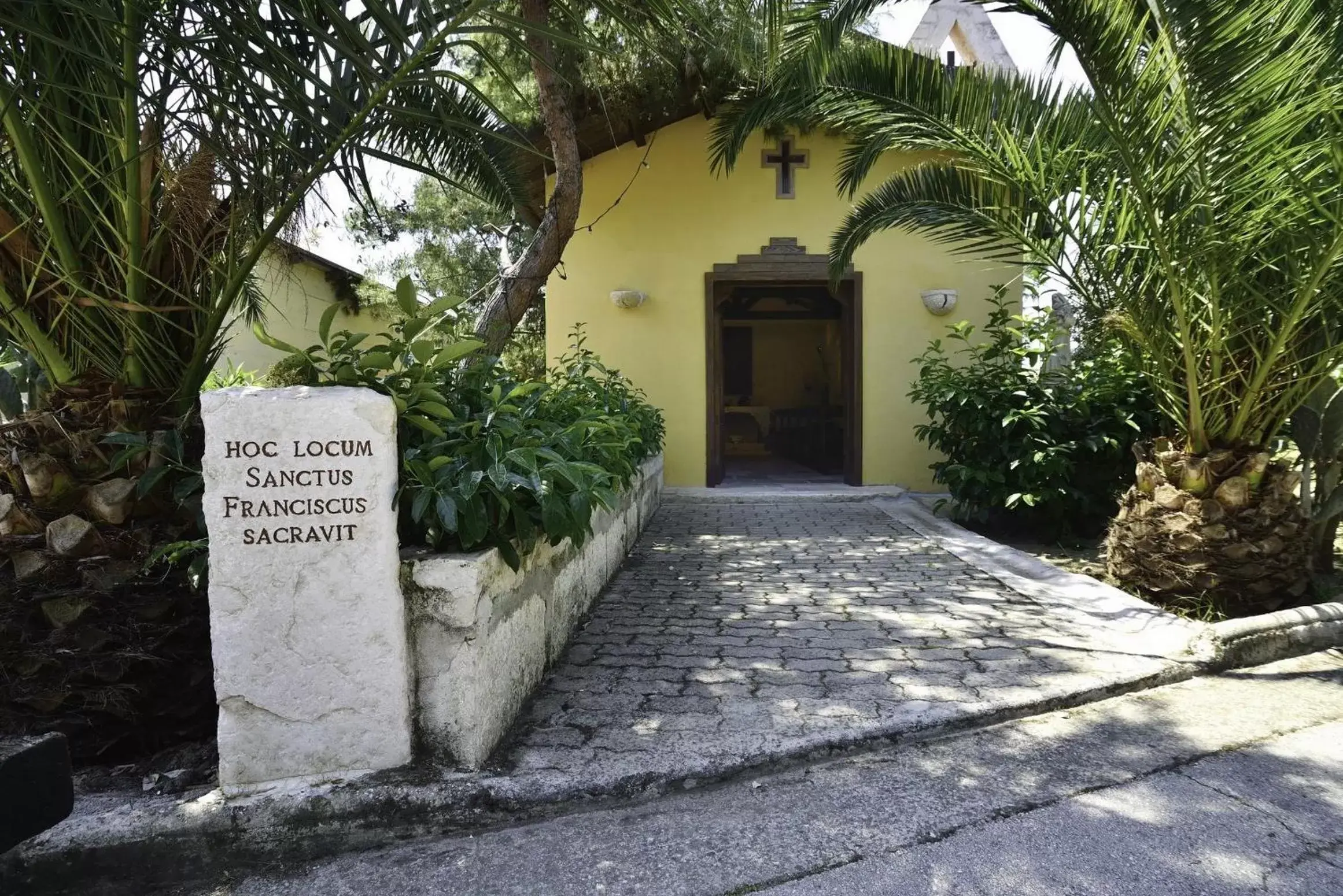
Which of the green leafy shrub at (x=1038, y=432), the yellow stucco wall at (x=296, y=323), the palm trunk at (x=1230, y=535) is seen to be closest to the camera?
the palm trunk at (x=1230, y=535)

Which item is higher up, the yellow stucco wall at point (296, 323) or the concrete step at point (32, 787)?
the yellow stucco wall at point (296, 323)

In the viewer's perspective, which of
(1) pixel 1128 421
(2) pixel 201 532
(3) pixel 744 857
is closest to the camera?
(3) pixel 744 857

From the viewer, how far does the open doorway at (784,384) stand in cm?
887

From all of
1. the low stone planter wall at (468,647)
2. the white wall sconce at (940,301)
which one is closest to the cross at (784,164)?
the white wall sconce at (940,301)

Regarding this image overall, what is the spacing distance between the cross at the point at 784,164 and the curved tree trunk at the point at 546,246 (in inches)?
119

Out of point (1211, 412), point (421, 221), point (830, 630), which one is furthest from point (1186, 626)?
point (421, 221)

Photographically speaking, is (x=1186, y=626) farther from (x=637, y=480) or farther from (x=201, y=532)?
(x=201, y=532)

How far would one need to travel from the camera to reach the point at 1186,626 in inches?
143

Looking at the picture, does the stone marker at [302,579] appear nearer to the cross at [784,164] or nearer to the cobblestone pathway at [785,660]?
the cobblestone pathway at [785,660]

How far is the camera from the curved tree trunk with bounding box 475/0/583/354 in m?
6.14

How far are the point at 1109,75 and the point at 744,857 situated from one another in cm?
360

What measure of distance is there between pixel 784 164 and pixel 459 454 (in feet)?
23.7

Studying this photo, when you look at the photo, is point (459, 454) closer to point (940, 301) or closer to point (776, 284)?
point (776, 284)

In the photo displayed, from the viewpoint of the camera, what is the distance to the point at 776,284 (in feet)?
29.3
